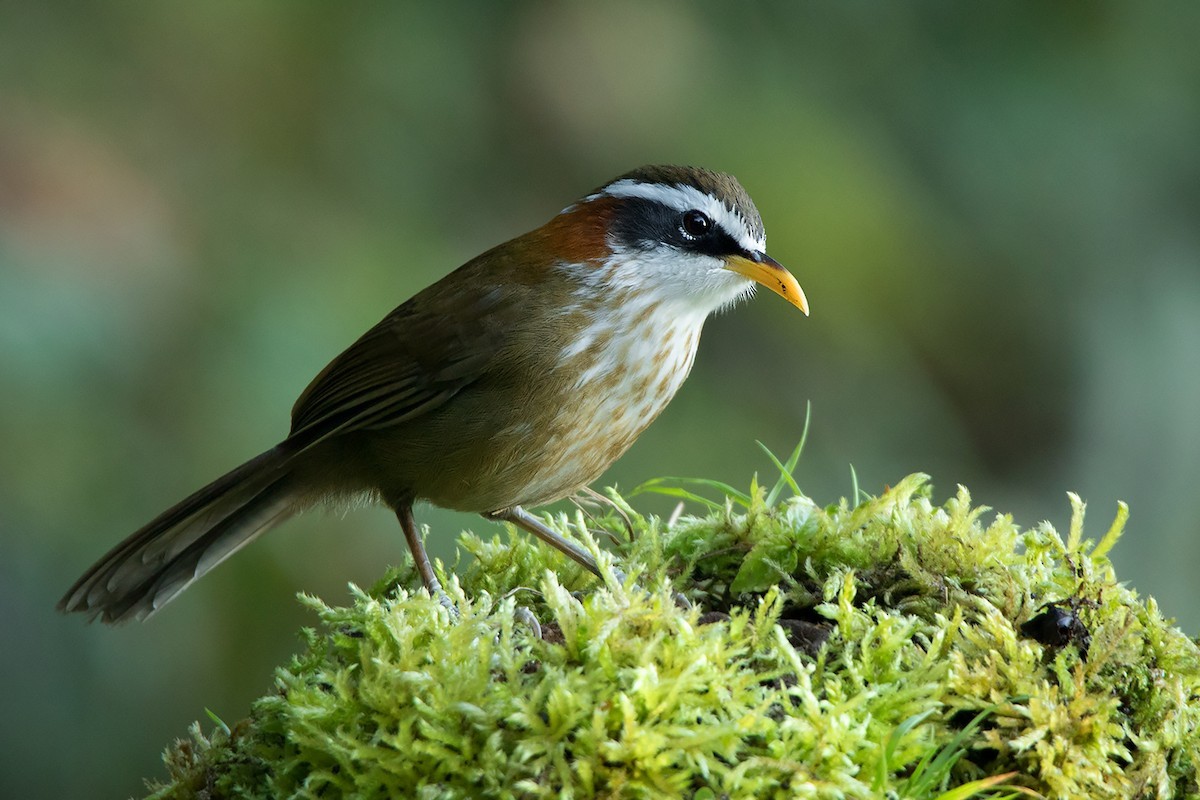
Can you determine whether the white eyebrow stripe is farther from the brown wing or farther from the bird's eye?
the brown wing

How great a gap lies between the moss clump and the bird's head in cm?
115

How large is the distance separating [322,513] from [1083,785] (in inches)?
110

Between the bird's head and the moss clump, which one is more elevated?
the bird's head

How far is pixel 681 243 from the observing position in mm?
3881

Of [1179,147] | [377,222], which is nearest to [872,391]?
[1179,147]

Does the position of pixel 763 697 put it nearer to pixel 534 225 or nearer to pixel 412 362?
pixel 412 362

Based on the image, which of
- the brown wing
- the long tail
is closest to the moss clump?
the brown wing

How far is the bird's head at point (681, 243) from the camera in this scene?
384cm

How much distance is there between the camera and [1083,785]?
2332 mm

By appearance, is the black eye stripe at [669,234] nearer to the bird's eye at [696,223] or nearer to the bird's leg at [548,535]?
the bird's eye at [696,223]

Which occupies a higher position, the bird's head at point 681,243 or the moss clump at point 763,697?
the bird's head at point 681,243

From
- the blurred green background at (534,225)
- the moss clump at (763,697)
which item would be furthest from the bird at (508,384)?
the blurred green background at (534,225)

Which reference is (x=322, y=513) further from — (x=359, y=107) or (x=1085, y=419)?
(x=1085, y=419)

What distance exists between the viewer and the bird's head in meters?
3.84
